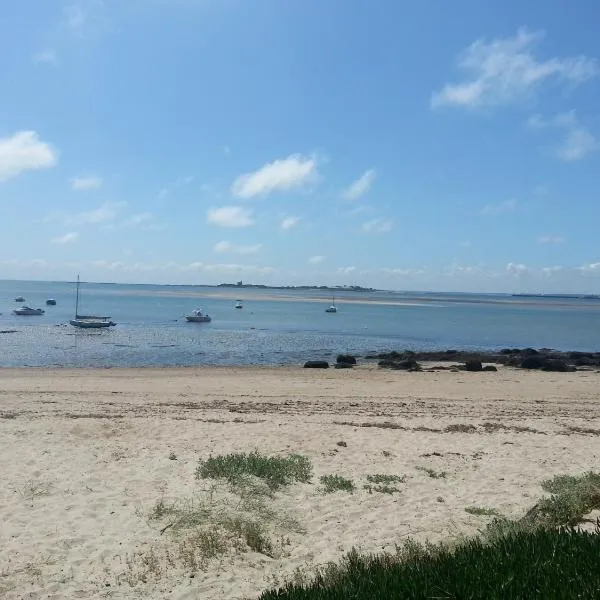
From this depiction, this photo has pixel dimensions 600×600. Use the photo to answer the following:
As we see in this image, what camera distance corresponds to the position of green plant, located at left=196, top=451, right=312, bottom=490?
9.23 m

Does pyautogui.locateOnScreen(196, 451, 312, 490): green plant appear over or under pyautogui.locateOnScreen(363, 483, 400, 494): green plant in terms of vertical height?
over

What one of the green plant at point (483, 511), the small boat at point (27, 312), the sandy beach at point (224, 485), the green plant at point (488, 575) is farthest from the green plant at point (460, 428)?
the small boat at point (27, 312)

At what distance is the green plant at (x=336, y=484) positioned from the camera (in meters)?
9.01

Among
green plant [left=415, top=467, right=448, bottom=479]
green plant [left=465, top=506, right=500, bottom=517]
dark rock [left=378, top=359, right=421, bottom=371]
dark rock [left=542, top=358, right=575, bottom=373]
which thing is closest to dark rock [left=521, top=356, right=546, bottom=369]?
dark rock [left=542, top=358, right=575, bottom=373]

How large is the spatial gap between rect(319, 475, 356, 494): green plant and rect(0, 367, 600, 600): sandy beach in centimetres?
16

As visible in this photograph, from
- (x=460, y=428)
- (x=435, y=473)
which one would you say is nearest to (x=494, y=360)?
(x=460, y=428)

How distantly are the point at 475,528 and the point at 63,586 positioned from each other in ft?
15.9

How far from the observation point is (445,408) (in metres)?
19.0

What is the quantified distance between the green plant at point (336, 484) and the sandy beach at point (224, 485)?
0.54 feet

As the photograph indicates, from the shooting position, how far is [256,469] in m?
9.45

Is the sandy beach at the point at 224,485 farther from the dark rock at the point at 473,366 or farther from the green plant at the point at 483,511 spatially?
the dark rock at the point at 473,366

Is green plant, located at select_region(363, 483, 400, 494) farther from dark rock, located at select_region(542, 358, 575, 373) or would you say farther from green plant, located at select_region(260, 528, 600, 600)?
dark rock, located at select_region(542, 358, 575, 373)

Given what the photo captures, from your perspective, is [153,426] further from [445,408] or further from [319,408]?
[445,408]

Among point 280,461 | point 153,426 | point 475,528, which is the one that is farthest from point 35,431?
point 475,528
